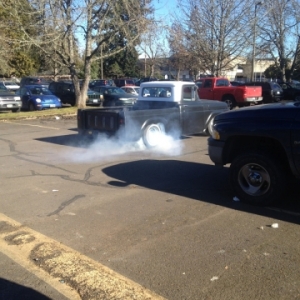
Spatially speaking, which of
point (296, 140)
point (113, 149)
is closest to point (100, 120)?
point (113, 149)

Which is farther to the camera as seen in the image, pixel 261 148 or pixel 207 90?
pixel 207 90

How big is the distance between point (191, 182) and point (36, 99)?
17221 millimetres

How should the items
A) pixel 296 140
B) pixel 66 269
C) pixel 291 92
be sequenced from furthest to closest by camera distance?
1. pixel 291 92
2. pixel 296 140
3. pixel 66 269

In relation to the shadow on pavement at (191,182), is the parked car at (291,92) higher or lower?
higher

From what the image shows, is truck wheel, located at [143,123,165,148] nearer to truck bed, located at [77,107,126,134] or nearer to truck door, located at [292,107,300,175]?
truck bed, located at [77,107,126,134]

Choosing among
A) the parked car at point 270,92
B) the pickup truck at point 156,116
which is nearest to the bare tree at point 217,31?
the parked car at point 270,92

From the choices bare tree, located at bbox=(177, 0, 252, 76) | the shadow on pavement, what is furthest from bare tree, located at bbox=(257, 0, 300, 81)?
the shadow on pavement

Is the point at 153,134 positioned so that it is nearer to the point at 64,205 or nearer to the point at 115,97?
the point at 64,205

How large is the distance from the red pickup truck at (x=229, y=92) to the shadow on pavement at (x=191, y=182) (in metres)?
14.4

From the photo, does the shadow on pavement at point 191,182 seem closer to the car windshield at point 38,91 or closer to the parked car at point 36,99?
the parked car at point 36,99

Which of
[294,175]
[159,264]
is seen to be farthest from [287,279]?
[294,175]

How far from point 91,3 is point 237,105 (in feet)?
31.5

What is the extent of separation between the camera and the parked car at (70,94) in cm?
2691

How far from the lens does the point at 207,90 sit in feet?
77.3
